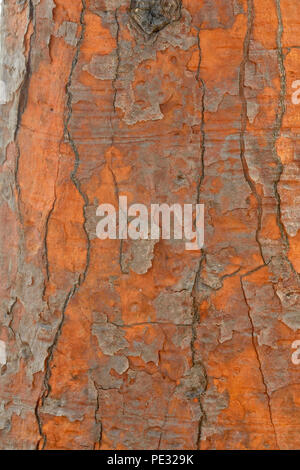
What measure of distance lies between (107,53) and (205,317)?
0.57 metres

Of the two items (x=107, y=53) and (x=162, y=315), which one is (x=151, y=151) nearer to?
(x=107, y=53)

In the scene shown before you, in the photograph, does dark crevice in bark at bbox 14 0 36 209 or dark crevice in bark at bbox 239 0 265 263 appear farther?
dark crevice in bark at bbox 14 0 36 209

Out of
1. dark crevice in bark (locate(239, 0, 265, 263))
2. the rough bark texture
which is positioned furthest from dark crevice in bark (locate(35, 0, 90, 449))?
dark crevice in bark (locate(239, 0, 265, 263))

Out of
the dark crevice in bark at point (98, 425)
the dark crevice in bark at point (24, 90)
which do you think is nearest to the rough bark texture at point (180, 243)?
the dark crevice in bark at point (98, 425)

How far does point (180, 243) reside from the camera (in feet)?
4.03

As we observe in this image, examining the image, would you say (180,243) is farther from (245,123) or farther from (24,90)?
(24,90)

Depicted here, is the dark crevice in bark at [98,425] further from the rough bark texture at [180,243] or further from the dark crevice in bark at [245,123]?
the dark crevice in bark at [245,123]

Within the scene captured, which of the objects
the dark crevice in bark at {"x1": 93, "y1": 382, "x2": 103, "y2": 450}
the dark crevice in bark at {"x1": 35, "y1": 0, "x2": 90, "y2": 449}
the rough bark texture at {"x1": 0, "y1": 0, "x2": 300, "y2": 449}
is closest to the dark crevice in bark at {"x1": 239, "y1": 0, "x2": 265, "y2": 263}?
the rough bark texture at {"x1": 0, "y1": 0, "x2": 300, "y2": 449}

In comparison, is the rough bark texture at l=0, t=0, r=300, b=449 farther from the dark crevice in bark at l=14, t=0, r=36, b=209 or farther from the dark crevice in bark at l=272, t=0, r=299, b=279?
the dark crevice in bark at l=14, t=0, r=36, b=209

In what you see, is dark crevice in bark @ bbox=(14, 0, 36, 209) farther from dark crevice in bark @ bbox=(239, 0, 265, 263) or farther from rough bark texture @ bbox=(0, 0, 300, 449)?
dark crevice in bark @ bbox=(239, 0, 265, 263)

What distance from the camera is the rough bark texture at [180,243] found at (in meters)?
1.22

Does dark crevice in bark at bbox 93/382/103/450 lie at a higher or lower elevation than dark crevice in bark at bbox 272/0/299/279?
lower

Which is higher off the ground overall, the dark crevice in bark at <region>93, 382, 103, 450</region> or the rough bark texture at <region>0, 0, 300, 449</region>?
the rough bark texture at <region>0, 0, 300, 449</region>

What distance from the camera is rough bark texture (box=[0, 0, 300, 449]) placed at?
1.22m
